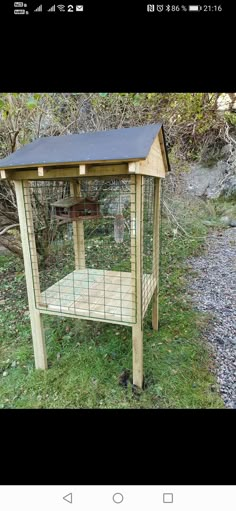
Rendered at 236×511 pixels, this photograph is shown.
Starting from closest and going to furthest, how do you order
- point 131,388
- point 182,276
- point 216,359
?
point 131,388 < point 216,359 < point 182,276

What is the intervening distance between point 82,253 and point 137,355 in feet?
4.85

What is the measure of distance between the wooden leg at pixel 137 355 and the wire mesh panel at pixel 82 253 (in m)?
0.11

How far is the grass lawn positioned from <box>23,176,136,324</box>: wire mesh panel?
0.60 metres

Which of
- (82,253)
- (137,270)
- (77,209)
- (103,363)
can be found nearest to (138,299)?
(137,270)

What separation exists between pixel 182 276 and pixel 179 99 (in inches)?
109

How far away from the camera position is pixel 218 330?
3.02 m

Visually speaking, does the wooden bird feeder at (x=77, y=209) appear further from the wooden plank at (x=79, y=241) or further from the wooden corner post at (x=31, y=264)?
the wooden plank at (x=79, y=241)

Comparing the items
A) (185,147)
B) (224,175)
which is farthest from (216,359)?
(224,175)

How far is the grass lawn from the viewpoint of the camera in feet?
6.94

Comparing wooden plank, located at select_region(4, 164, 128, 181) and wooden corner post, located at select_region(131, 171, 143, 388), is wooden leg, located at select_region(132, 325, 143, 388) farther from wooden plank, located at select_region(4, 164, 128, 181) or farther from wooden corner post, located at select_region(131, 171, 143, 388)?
wooden plank, located at select_region(4, 164, 128, 181)

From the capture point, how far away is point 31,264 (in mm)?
2223

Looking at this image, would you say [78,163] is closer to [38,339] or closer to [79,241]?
[79,241]
